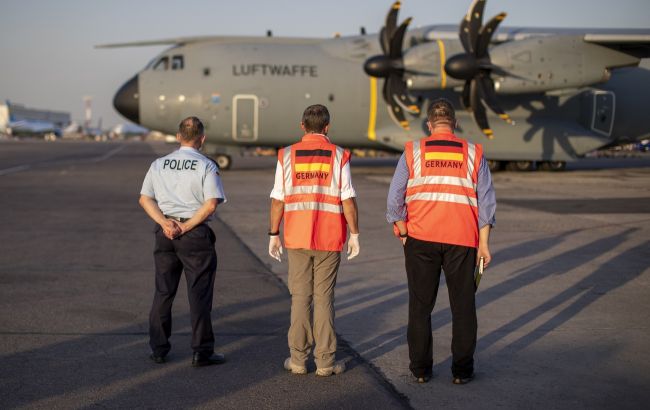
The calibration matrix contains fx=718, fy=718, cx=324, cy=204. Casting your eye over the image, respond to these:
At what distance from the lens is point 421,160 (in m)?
5.15

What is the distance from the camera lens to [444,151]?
512 cm

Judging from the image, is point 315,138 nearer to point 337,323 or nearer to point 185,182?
point 185,182

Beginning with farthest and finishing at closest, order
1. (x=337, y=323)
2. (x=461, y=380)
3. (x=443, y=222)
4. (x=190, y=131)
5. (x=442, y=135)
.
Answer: (x=337, y=323)
(x=190, y=131)
(x=442, y=135)
(x=443, y=222)
(x=461, y=380)

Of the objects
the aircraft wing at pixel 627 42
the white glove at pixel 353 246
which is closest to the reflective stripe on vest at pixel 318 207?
the white glove at pixel 353 246

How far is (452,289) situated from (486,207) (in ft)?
2.08

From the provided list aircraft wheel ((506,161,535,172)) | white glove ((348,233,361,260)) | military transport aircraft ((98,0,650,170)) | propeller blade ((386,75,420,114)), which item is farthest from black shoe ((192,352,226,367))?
aircraft wheel ((506,161,535,172))

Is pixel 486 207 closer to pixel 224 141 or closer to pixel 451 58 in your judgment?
pixel 451 58

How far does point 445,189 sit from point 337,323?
1.96m

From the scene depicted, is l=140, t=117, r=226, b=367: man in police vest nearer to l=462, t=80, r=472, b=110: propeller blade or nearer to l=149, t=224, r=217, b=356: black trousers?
l=149, t=224, r=217, b=356: black trousers

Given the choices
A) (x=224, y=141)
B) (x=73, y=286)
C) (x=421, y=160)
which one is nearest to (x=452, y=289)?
(x=421, y=160)

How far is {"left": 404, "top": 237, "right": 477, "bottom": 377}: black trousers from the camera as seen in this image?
16.3ft

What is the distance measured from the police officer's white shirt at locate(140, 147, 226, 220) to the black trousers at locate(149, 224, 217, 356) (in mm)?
186

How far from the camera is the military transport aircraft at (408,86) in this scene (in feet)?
70.9

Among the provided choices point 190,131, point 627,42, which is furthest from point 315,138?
point 627,42
